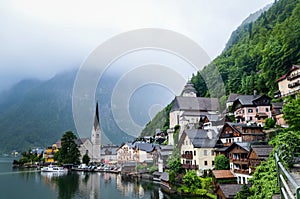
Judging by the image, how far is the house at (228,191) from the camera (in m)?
A: 17.2

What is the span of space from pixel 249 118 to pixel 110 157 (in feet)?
119

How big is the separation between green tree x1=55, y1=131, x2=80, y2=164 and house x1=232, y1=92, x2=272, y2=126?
35.2 m

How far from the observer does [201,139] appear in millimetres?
27500

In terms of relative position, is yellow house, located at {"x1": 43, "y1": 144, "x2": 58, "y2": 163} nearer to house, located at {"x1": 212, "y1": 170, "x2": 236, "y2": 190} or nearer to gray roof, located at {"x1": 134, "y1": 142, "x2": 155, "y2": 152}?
gray roof, located at {"x1": 134, "y1": 142, "x2": 155, "y2": 152}

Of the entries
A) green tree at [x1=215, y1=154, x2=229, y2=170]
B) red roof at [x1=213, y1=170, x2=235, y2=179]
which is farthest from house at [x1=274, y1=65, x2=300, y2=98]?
red roof at [x1=213, y1=170, x2=235, y2=179]

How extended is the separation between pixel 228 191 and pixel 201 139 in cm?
1017

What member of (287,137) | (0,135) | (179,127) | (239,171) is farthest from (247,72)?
(0,135)

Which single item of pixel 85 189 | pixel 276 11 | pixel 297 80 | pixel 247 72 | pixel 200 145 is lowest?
pixel 85 189

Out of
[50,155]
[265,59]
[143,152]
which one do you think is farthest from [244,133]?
[50,155]

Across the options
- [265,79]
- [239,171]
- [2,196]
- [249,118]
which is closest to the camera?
[239,171]

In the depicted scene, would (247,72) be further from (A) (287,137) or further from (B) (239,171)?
(A) (287,137)

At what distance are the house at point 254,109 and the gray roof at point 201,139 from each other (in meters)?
5.27

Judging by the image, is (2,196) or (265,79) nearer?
(2,196)

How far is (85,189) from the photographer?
1077 inches
